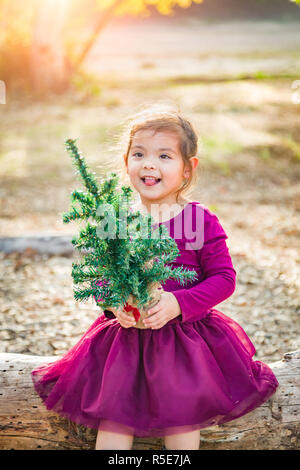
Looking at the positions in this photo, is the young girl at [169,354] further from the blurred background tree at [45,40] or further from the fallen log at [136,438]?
the blurred background tree at [45,40]

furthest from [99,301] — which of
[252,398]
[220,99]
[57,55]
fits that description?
[57,55]

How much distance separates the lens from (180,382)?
1919 millimetres

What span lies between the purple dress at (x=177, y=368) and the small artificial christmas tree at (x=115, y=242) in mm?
235

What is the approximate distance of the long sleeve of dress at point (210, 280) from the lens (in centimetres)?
205

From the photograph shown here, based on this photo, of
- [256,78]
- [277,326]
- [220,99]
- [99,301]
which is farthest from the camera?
[256,78]

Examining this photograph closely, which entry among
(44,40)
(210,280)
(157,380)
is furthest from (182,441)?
(44,40)

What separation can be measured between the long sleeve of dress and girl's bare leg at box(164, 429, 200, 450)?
1.45 ft

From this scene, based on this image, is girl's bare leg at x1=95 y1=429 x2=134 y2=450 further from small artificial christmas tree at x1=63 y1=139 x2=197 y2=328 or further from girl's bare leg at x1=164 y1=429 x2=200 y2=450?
small artificial christmas tree at x1=63 y1=139 x2=197 y2=328

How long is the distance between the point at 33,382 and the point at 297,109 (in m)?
10.3

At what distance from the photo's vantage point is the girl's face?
219 cm

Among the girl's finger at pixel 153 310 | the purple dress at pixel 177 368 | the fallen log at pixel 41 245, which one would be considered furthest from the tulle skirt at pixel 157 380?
the fallen log at pixel 41 245

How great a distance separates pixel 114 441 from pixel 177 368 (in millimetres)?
364

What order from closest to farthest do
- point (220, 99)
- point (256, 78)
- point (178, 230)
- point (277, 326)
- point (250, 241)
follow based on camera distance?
1. point (178, 230)
2. point (277, 326)
3. point (250, 241)
4. point (220, 99)
5. point (256, 78)
